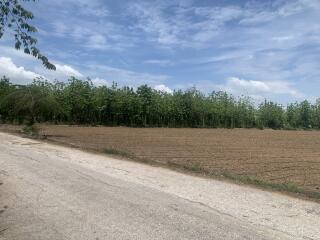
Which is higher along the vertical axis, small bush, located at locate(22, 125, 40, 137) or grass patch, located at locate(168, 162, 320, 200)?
small bush, located at locate(22, 125, 40, 137)

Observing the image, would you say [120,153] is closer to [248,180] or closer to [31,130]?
[248,180]

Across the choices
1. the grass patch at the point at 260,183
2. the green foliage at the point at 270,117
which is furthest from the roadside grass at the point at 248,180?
the green foliage at the point at 270,117

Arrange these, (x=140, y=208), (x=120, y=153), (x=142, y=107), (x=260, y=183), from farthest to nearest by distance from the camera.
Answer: (x=142, y=107), (x=120, y=153), (x=260, y=183), (x=140, y=208)

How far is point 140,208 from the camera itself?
8.85 m

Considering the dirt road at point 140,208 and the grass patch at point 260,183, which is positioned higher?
the grass patch at point 260,183

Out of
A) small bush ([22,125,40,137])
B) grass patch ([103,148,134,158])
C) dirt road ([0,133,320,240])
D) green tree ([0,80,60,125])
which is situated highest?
green tree ([0,80,60,125])

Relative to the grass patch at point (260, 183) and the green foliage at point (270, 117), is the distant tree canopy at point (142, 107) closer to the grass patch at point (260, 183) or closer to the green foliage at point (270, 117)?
the green foliage at point (270, 117)

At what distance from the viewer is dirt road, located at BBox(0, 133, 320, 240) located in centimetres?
738

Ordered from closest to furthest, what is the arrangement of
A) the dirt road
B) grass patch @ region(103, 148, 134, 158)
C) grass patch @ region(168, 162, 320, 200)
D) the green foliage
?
the dirt road → grass patch @ region(168, 162, 320, 200) → grass patch @ region(103, 148, 134, 158) → the green foliage

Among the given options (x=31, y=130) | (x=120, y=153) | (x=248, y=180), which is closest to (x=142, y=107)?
(x=31, y=130)

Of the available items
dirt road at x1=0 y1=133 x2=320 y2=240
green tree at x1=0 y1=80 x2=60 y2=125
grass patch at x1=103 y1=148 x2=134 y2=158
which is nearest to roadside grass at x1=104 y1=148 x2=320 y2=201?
dirt road at x1=0 y1=133 x2=320 y2=240

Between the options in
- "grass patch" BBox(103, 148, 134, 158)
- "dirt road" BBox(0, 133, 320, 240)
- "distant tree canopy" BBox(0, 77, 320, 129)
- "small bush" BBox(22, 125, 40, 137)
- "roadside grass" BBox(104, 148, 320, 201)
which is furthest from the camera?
"distant tree canopy" BBox(0, 77, 320, 129)

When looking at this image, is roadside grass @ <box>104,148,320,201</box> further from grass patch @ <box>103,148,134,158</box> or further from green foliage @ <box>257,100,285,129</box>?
green foliage @ <box>257,100,285,129</box>

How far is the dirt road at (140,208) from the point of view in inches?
291
